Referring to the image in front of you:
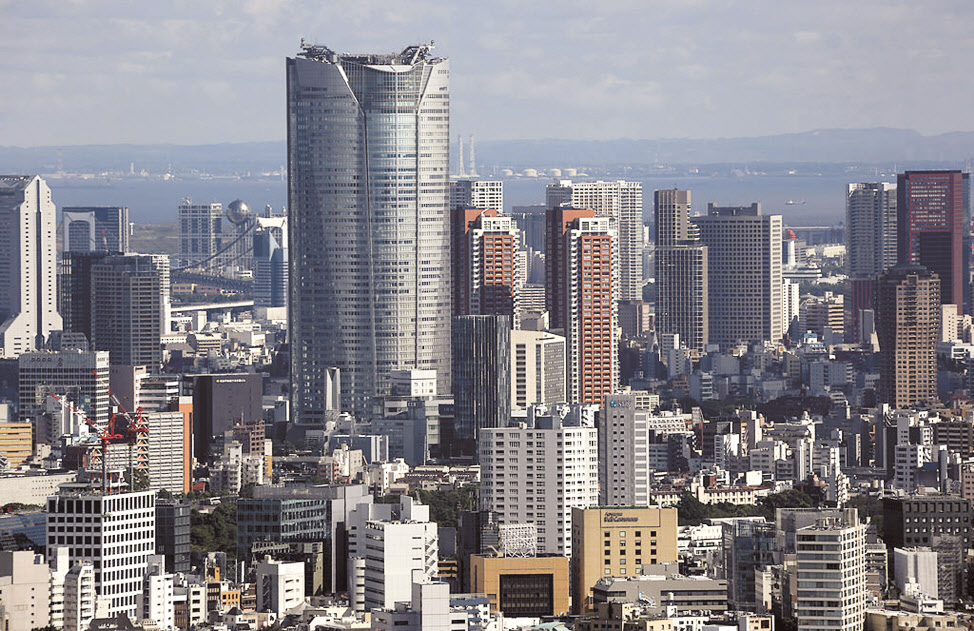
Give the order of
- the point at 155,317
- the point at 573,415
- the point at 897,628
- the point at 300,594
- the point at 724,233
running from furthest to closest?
the point at 724,233, the point at 155,317, the point at 573,415, the point at 300,594, the point at 897,628

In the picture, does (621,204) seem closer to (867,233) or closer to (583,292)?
(867,233)

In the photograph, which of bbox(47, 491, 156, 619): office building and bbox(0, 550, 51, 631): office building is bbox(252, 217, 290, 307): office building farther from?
bbox(0, 550, 51, 631): office building

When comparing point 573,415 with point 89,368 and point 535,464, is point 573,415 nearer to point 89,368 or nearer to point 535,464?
point 535,464

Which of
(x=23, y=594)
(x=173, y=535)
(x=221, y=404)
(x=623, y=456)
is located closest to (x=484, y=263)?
(x=221, y=404)

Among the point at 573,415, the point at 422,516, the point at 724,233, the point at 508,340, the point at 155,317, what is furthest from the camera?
the point at 724,233

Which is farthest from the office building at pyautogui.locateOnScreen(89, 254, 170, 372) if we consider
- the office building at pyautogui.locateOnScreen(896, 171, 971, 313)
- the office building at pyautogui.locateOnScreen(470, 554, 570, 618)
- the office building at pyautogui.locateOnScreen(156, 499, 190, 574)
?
the office building at pyautogui.locateOnScreen(470, 554, 570, 618)

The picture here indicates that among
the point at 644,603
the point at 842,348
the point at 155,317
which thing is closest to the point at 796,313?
the point at 842,348

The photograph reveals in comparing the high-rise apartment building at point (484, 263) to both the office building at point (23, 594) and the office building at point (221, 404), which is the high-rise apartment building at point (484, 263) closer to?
the office building at point (221, 404)

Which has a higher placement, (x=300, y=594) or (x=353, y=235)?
(x=353, y=235)
